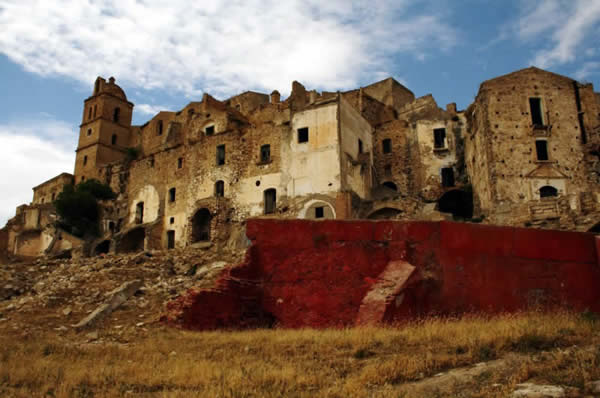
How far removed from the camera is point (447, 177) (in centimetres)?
2727

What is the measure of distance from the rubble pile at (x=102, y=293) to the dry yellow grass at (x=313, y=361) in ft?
6.16

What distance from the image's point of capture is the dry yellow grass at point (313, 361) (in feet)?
19.6

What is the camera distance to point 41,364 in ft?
25.3

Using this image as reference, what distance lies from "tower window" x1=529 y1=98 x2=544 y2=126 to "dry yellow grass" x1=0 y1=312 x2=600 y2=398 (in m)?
16.6

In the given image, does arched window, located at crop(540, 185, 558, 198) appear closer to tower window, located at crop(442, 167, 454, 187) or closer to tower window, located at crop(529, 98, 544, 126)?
tower window, located at crop(529, 98, 544, 126)

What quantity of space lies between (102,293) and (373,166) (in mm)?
17349

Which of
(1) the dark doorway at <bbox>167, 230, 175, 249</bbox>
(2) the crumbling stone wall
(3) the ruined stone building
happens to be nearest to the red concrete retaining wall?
(3) the ruined stone building

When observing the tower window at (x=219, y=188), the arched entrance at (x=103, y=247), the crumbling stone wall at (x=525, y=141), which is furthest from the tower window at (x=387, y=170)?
the arched entrance at (x=103, y=247)

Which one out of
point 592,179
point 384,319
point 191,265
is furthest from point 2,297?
point 592,179

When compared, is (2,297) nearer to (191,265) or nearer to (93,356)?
(191,265)

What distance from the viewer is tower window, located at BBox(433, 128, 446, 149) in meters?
27.7

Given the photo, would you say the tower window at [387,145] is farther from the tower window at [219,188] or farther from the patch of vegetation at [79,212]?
the patch of vegetation at [79,212]

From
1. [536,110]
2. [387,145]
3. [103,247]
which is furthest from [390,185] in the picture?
[103,247]

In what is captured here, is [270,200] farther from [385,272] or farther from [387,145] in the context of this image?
[385,272]
